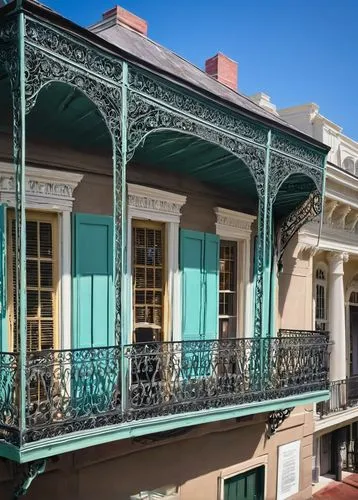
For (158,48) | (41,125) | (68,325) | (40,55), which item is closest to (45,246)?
(68,325)

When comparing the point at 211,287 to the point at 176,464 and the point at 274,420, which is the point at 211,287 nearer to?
the point at 176,464

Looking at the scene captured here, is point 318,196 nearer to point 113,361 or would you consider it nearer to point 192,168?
point 192,168

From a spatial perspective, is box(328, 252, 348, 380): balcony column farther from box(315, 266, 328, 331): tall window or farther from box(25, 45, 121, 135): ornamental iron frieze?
box(25, 45, 121, 135): ornamental iron frieze

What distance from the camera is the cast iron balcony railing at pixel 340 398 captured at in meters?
11.9

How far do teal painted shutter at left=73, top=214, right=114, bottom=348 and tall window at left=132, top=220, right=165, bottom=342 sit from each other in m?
0.63

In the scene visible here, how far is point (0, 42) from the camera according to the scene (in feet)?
16.1

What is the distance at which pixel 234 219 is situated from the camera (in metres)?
9.13

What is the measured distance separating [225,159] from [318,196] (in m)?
2.39

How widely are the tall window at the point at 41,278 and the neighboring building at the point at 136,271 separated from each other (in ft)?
0.07

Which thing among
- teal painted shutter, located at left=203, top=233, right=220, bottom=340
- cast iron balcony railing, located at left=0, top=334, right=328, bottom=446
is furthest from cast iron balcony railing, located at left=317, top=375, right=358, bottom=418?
teal painted shutter, located at left=203, top=233, right=220, bottom=340

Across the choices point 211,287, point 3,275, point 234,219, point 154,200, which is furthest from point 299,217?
point 3,275

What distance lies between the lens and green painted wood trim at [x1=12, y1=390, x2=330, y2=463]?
16.6 feet

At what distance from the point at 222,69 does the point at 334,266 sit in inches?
214

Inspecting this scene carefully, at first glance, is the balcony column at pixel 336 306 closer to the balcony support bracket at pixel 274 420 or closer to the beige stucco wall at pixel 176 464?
the beige stucco wall at pixel 176 464
